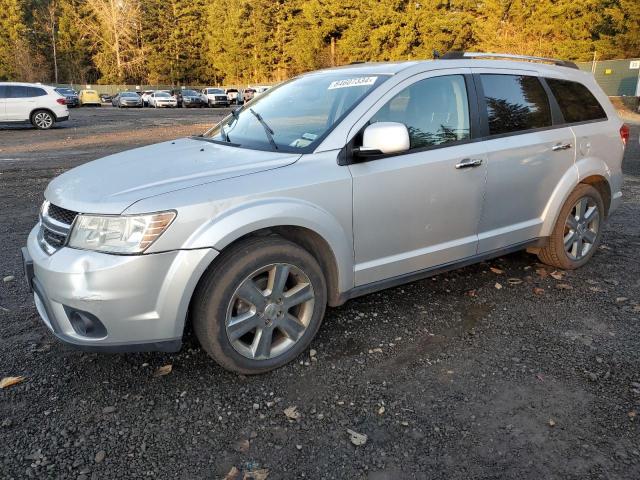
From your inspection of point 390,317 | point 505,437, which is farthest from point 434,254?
point 505,437

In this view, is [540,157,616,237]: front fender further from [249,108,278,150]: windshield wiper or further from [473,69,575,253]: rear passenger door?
[249,108,278,150]: windshield wiper

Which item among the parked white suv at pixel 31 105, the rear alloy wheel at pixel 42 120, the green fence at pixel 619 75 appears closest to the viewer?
the parked white suv at pixel 31 105

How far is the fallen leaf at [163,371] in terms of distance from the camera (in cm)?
305

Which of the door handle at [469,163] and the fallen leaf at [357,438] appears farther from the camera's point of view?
the door handle at [469,163]

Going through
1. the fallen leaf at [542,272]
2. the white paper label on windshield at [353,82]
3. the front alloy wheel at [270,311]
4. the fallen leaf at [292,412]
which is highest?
the white paper label on windshield at [353,82]

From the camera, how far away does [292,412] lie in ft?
8.93

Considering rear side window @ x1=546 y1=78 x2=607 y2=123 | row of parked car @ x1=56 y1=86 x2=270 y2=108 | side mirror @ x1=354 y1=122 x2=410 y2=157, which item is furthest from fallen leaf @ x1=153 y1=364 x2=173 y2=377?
row of parked car @ x1=56 y1=86 x2=270 y2=108

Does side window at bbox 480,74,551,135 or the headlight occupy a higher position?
side window at bbox 480,74,551,135

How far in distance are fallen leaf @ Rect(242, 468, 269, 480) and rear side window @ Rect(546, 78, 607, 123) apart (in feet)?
12.2

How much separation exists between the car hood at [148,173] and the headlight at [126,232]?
61 mm

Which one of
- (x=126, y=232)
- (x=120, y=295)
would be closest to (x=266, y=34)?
(x=126, y=232)

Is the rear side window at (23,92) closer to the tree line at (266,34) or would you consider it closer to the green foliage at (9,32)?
the tree line at (266,34)

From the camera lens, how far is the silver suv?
2.61 meters

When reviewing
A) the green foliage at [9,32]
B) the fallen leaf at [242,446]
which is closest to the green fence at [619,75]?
the fallen leaf at [242,446]
